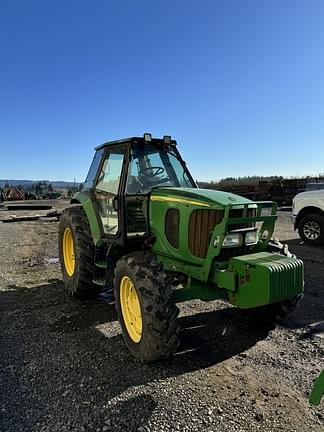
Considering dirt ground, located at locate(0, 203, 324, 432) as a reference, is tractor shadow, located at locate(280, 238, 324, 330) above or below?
above

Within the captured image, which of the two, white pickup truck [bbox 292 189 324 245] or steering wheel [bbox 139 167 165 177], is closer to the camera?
steering wheel [bbox 139 167 165 177]

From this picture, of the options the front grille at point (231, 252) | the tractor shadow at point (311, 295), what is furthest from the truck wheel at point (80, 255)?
the tractor shadow at point (311, 295)

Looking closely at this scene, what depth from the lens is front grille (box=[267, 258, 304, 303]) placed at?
3.26 meters

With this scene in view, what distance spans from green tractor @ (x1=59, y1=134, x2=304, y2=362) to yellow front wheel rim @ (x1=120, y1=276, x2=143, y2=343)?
0.03 feet

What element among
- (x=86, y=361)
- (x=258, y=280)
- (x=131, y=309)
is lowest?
(x=86, y=361)

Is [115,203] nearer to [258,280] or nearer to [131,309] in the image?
[131,309]

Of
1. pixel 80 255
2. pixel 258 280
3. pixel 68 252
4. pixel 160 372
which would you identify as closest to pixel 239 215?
pixel 258 280

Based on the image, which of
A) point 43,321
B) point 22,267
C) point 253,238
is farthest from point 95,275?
point 22,267

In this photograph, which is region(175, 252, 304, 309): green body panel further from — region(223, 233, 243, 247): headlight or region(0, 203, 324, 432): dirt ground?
region(0, 203, 324, 432): dirt ground

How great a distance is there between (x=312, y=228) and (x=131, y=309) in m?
7.27

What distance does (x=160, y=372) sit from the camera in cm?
342

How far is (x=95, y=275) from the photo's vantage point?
17.2ft

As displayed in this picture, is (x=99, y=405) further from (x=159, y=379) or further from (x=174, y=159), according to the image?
(x=174, y=159)

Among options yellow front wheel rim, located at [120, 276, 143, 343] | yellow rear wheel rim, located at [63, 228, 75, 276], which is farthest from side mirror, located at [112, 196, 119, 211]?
yellow rear wheel rim, located at [63, 228, 75, 276]
